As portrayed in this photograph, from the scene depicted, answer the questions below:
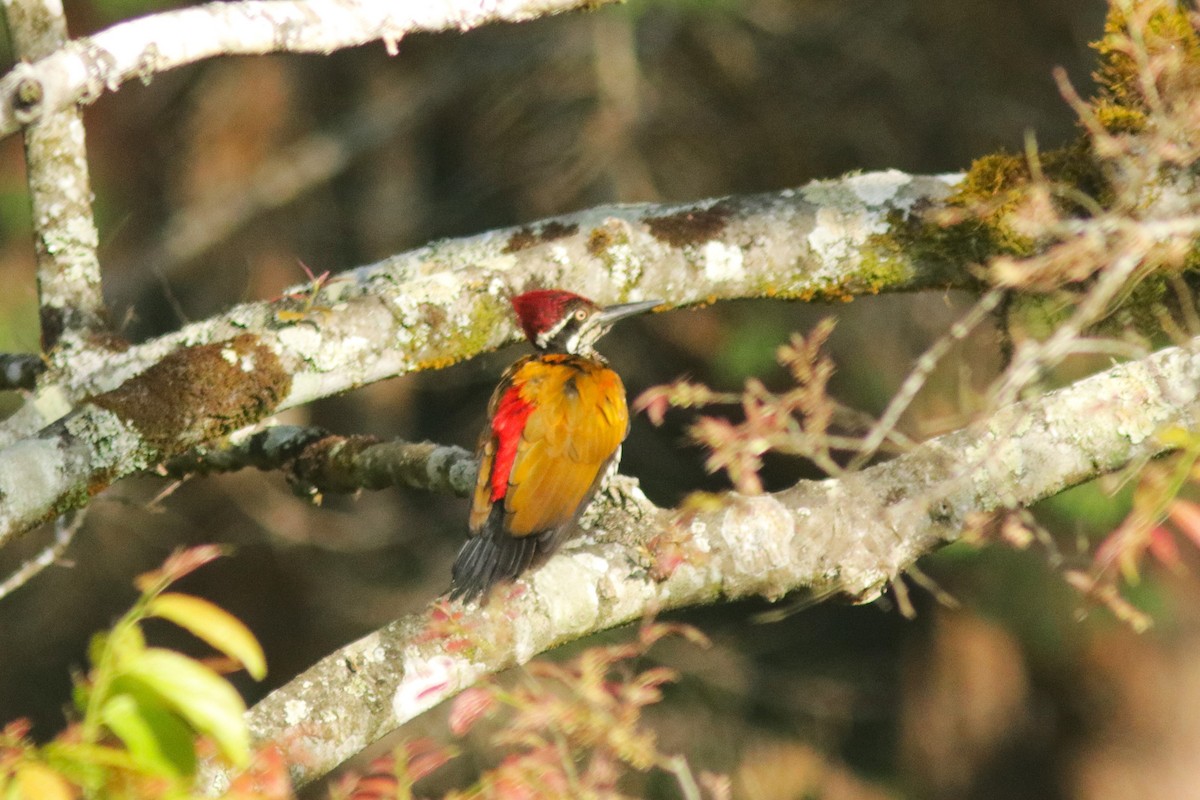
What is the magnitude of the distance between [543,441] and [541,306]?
0.40 meters

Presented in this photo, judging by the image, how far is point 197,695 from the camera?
131 centimetres

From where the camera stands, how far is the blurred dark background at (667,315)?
22.0ft

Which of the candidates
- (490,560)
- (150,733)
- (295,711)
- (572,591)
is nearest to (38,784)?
(150,733)

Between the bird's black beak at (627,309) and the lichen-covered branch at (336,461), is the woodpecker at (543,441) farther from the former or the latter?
the lichen-covered branch at (336,461)

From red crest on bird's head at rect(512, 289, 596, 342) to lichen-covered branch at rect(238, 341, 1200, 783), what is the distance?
50cm

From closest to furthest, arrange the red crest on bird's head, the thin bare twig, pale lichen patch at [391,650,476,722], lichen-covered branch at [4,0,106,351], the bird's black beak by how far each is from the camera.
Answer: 1. pale lichen patch at [391,650,476,722]
2. lichen-covered branch at [4,0,106,351]
3. the thin bare twig
4. the red crest on bird's head
5. the bird's black beak

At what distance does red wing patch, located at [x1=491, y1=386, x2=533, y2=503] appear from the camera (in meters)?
3.44

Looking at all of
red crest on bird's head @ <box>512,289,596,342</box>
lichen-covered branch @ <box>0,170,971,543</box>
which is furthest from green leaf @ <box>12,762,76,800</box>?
red crest on bird's head @ <box>512,289,596,342</box>

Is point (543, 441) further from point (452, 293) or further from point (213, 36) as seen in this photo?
point (213, 36)

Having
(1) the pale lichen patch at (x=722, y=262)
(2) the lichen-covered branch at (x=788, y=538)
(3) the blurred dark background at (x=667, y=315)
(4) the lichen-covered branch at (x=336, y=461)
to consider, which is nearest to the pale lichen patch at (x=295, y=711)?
(2) the lichen-covered branch at (x=788, y=538)

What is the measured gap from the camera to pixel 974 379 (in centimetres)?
631

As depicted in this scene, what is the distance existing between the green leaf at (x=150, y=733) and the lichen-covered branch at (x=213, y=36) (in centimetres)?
135

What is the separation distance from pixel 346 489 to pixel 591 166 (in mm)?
3226

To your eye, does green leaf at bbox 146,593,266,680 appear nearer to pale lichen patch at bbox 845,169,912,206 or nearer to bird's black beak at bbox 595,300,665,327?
bird's black beak at bbox 595,300,665,327
